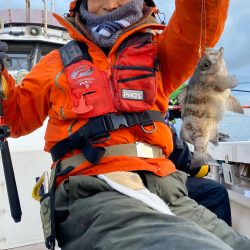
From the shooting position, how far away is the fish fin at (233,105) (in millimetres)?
2789

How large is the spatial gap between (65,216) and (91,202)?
294mm

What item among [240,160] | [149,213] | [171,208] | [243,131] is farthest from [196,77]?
[243,131]

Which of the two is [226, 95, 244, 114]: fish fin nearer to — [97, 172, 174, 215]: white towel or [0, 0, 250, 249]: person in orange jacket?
[0, 0, 250, 249]: person in orange jacket

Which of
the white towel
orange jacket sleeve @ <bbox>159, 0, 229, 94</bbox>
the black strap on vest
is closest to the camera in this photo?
the white towel

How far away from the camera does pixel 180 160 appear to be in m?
3.91

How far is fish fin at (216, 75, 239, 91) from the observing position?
2.62m

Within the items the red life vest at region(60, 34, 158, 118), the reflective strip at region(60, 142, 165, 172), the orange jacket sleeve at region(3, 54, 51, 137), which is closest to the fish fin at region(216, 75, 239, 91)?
the red life vest at region(60, 34, 158, 118)

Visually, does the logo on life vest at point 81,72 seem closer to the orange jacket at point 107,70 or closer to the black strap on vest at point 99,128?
the orange jacket at point 107,70

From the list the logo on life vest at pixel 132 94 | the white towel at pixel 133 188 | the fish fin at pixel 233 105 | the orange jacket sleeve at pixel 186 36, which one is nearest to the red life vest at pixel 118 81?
the logo on life vest at pixel 132 94

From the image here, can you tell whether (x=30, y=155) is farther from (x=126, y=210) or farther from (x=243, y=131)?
(x=243, y=131)

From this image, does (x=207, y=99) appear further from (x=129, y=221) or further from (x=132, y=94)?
(x=129, y=221)

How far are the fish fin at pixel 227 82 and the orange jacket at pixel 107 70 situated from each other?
0.67 ft

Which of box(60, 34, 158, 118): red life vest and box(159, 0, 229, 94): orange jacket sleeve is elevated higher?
box(159, 0, 229, 94): orange jacket sleeve

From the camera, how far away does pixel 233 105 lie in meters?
2.81
